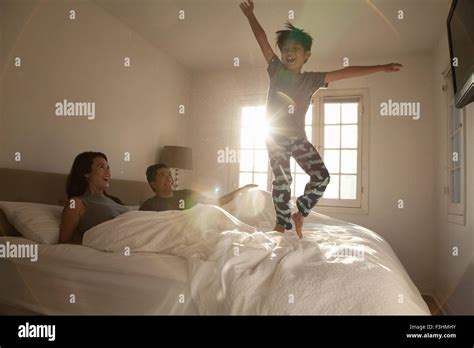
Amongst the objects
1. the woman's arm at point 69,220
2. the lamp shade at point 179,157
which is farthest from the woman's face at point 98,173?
the lamp shade at point 179,157

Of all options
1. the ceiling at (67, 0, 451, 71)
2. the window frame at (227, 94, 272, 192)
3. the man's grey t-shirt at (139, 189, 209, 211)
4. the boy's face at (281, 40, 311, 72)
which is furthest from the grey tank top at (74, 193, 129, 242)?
the boy's face at (281, 40, 311, 72)

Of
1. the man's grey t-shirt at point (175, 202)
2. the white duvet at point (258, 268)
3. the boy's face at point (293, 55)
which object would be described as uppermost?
the boy's face at point (293, 55)

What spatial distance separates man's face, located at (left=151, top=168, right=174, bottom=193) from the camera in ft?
3.55

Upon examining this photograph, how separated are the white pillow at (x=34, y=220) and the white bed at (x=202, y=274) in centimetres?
5

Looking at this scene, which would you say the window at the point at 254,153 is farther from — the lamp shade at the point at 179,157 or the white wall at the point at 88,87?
the white wall at the point at 88,87

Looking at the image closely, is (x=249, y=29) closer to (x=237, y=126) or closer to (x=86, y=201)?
(x=237, y=126)

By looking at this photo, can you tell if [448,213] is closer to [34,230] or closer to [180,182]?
[180,182]

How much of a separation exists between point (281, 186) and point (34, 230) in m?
0.86

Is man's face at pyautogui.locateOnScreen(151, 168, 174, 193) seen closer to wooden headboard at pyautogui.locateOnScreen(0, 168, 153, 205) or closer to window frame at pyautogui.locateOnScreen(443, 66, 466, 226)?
wooden headboard at pyautogui.locateOnScreen(0, 168, 153, 205)

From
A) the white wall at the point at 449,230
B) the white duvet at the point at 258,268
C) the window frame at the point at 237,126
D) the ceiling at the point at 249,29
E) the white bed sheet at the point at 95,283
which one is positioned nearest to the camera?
the white duvet at the point at 258,268

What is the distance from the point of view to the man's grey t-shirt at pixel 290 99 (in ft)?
1.74

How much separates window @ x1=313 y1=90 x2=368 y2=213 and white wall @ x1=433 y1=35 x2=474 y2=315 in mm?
212

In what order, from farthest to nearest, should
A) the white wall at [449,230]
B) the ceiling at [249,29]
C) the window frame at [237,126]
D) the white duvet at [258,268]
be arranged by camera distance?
the ceiling at [249,29] → the white wall at [449,230] → the window frame at [237,126] → the white duvet at [258,268]
